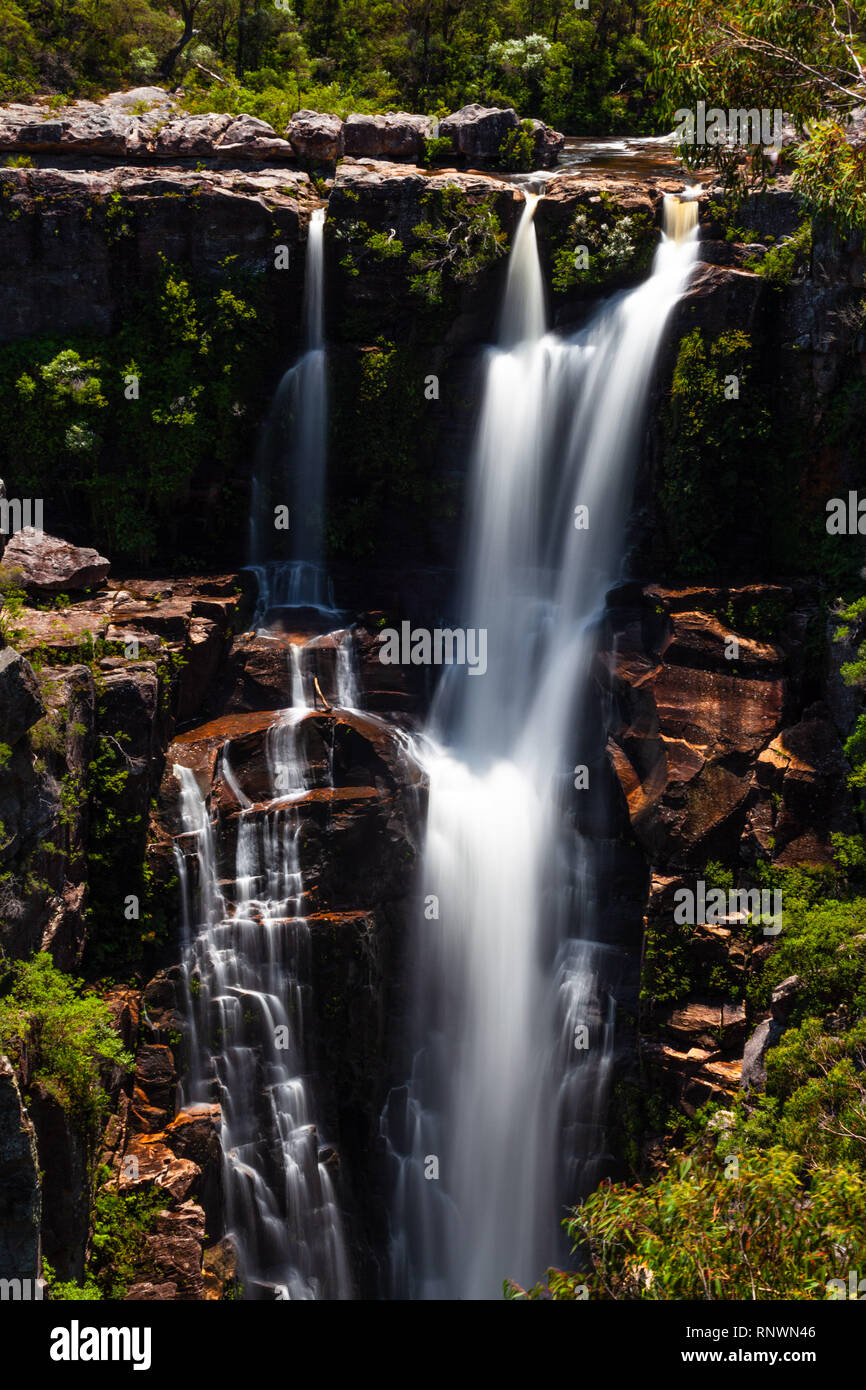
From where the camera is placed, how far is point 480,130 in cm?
2756

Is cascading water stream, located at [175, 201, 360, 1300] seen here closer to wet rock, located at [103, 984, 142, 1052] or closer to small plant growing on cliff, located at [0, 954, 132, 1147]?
wet rock, located at [103, 984, 142, 1052]

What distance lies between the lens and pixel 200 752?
21.5m

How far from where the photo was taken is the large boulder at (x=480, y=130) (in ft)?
90.2

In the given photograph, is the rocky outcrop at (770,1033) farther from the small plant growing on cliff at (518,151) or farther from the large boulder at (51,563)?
the small plant growing on cliff at (518,151)

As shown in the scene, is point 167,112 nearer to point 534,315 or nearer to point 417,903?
point 534,315

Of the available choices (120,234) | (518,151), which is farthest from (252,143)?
(518,151)

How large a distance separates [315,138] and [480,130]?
3.95m

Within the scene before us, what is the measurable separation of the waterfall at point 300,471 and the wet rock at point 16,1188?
544 inches

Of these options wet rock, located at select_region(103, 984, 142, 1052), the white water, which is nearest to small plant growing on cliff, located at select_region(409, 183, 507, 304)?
the white water

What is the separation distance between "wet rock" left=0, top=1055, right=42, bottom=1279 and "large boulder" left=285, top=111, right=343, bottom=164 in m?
21.5

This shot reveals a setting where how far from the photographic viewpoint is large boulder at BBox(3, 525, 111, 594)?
878 inches

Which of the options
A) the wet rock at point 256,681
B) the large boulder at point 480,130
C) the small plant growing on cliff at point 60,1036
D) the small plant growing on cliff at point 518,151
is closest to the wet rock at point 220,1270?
the small plant growing on cliff at point 60,1036

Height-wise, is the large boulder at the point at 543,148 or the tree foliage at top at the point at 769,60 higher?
the large boulder at the point at 543,148

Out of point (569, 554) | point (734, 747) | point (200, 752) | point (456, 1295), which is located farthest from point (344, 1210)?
point (569, 554)
